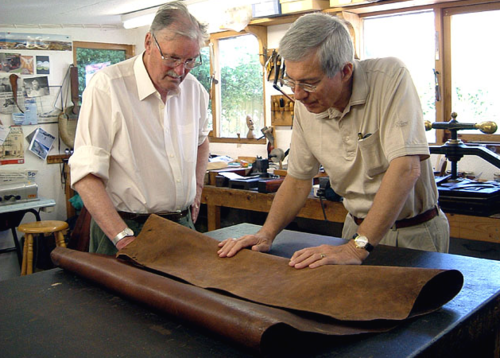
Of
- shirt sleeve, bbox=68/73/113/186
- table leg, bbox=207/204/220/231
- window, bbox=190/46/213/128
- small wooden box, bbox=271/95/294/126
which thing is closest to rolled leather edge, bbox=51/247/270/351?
shirt sleeve, bbox=68/73/113/186

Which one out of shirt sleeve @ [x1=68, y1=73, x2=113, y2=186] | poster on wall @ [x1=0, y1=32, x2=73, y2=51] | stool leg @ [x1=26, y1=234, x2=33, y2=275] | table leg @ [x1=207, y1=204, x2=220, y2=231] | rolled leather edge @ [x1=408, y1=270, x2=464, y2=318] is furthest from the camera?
poster on wall @ [x1=0, y1=32, x2=73, y2=51]

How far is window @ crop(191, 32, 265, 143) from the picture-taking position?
15.6 feet

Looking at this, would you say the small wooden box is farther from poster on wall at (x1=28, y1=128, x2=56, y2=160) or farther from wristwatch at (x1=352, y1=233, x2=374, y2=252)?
wristwatch at (x1=352, y1=233, x2=374, y2=252)

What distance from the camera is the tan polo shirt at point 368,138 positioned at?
1.63 m

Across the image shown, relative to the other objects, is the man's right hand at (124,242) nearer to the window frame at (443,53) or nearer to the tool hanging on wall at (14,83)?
the window frame at (443,53)

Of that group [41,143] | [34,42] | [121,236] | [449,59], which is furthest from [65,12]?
[121,236]

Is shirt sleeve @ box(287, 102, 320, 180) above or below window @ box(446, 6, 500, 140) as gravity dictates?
below

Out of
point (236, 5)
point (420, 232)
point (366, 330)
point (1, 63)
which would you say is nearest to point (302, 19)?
point (420, 232)

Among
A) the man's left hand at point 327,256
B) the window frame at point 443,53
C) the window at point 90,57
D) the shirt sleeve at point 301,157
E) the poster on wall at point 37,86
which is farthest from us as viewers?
the window at point 90,57

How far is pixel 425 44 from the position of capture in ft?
11.8

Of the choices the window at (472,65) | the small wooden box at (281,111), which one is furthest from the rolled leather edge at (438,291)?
the small wooden box at (281,111)

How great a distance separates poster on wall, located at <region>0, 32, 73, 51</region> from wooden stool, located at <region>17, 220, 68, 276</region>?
1.93 metres

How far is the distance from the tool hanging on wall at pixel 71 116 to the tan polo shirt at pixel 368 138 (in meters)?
3.95

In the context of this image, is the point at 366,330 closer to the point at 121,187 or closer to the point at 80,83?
the point at 121,187
